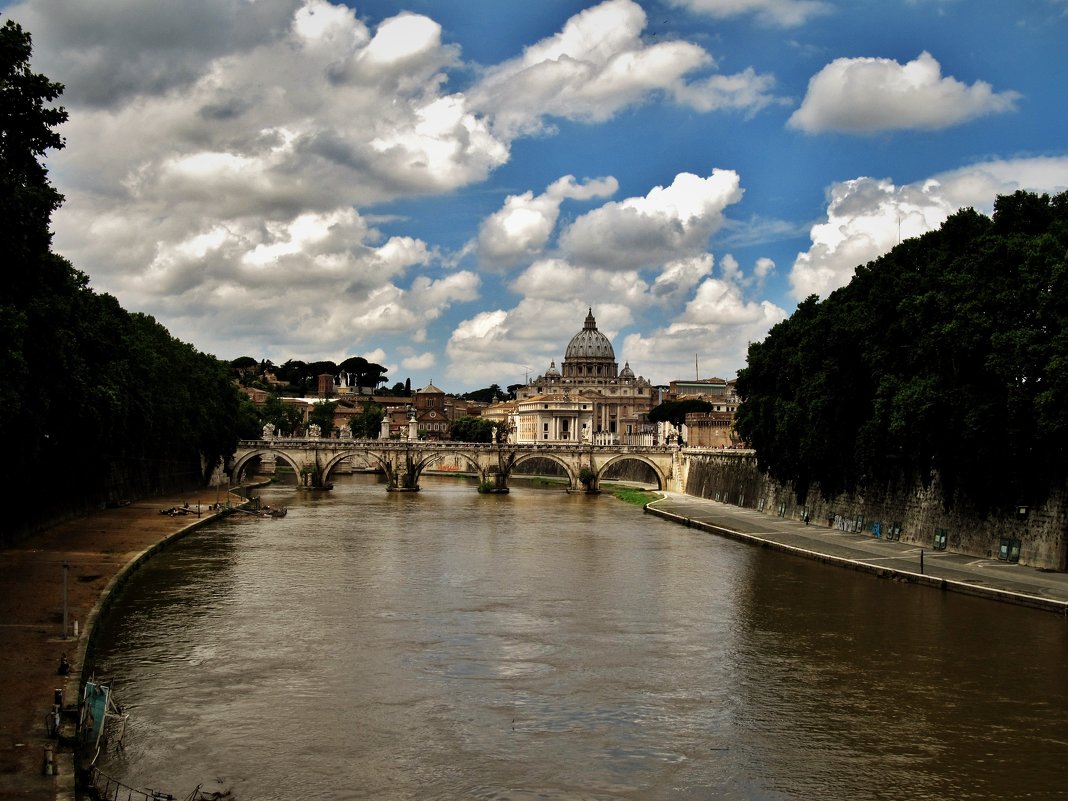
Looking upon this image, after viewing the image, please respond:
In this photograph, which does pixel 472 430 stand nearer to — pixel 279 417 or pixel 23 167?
pixel 279 417

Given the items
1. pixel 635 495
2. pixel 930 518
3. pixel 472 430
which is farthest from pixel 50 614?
pixel 472 430

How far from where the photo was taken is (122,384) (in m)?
48.8

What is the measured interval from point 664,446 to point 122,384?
55549 mm

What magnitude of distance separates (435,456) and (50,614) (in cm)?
6926

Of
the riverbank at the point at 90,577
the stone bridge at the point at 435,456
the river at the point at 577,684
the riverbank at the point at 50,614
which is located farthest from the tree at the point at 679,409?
the river at the point at 577,684

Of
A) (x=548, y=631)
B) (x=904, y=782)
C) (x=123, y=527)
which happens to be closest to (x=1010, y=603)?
(x=548, y=631)

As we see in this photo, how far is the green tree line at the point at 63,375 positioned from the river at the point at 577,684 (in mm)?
5823

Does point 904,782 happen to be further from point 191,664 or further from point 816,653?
point 191,664

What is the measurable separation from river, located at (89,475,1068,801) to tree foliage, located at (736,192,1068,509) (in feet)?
17.2

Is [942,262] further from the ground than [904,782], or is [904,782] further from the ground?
[942,262]

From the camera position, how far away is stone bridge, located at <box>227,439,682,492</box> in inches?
3629

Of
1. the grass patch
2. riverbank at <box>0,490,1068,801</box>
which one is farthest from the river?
the grass patch

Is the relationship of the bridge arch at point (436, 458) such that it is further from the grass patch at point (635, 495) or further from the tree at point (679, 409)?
the tree at point (679, 409)

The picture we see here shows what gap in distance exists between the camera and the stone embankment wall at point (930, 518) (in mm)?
34250
